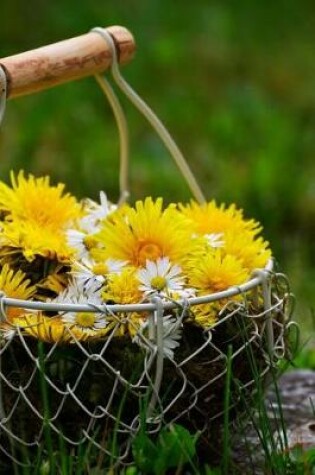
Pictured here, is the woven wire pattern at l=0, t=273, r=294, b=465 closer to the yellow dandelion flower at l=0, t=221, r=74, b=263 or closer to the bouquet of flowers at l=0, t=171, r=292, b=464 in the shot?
the bouquet of flowers at l=0, t=171, r=292, b=464

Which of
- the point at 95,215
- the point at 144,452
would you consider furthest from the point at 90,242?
the point at 144,452

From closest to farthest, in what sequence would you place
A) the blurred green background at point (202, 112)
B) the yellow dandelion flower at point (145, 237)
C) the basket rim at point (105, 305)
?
the basket rim at point (105, 305), the yellow dandelion flower at point (145, 237), the blurred green background at point (202, 112)

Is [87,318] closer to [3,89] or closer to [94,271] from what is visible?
[94,271]

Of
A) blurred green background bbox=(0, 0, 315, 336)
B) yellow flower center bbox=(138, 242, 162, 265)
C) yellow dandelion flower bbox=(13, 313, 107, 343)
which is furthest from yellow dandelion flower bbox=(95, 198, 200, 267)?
blurred green background bbox=(0, 0, 315, 336)

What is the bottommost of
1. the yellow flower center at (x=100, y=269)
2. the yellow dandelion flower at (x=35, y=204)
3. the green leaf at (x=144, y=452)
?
the green leaf at (x=144, y=452)

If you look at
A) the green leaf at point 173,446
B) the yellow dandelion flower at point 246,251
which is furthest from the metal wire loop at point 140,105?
the green leaf at point 173,446

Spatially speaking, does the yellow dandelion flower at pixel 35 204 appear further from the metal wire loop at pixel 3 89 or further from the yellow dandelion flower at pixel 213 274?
the yellow dandelion flower at pixel 213 274
